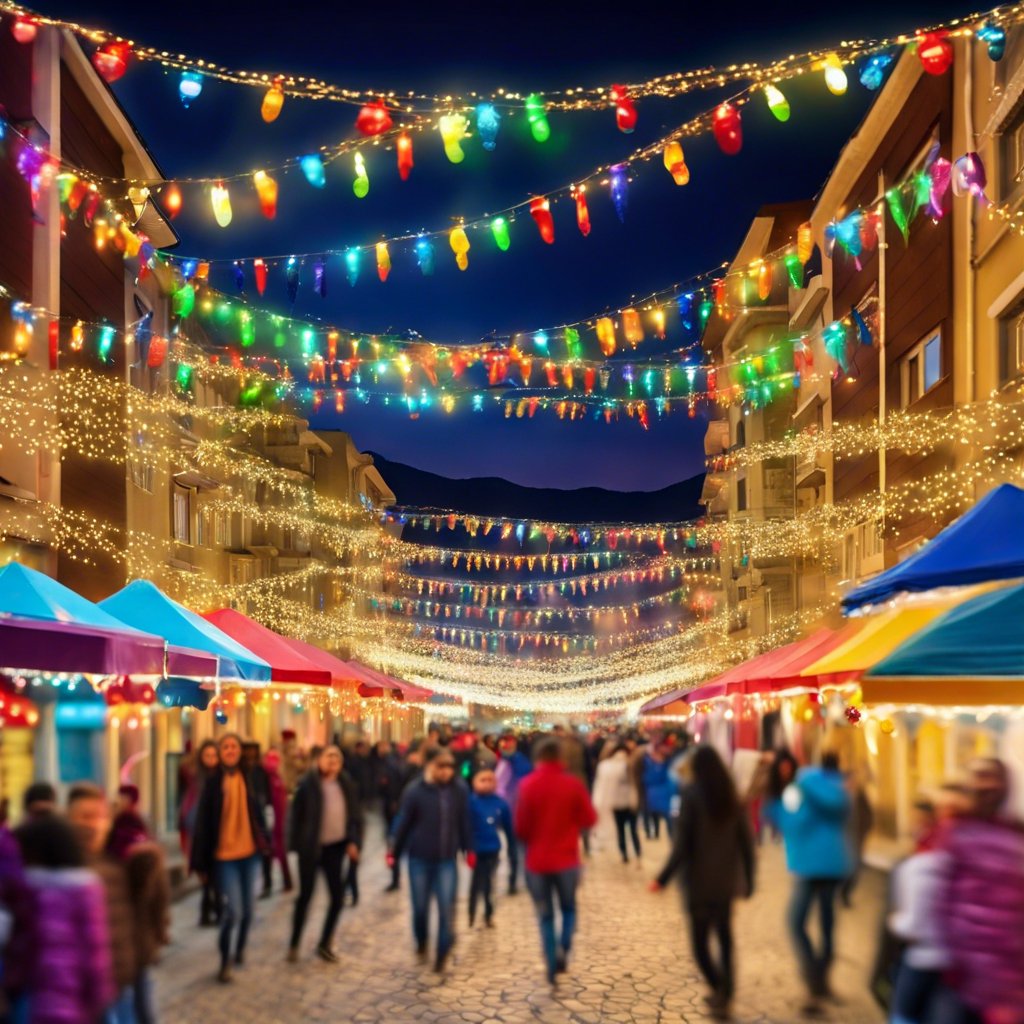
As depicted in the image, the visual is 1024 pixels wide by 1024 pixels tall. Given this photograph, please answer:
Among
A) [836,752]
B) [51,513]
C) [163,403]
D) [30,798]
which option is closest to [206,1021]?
A: [30,798]

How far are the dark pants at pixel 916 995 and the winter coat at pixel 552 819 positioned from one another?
3.96 metres

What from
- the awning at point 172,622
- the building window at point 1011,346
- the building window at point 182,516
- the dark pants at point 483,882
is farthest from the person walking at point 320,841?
the building window at point 182,516

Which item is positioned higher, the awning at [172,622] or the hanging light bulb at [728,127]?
the hanging light bulb at [728,127]

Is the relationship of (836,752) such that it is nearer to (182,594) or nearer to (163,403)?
(163,403)

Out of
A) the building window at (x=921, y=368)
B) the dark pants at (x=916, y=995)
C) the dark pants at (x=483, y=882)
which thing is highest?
the building window at (x=921, y=368)

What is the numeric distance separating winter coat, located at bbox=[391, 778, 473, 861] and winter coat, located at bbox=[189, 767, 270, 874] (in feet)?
3.77

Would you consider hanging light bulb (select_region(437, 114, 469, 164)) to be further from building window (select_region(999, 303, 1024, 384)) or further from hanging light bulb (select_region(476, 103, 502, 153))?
building window (select_region(999, 303, 1024, 384))

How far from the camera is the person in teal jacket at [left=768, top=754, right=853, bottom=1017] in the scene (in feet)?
30.7

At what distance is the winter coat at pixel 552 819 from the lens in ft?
33.3

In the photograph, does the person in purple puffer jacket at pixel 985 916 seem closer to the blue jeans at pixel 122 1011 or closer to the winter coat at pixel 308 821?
the blue jeans at pixel 122 1011

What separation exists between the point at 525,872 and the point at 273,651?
15598mm

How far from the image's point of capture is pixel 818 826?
31.8 feet

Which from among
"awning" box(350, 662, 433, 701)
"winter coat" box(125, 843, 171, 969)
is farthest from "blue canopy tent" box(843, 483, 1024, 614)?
"awning" box(350, 662, 433, 701)

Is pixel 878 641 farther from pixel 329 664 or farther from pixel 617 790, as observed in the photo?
pixel 329 664
